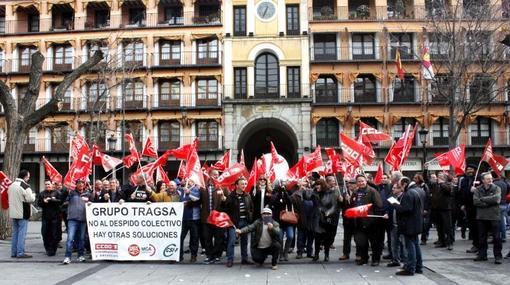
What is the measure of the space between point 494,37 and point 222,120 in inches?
702

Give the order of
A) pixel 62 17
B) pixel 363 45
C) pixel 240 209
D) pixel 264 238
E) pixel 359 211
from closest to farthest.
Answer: pixel 264 238 → pixel 359 211 → pixel 240 209 → pixel 363 45 → pixel 62 17

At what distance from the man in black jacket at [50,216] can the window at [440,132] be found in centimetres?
2861

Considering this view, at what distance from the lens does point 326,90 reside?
36.4 m

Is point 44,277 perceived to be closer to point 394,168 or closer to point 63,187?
point 63,187

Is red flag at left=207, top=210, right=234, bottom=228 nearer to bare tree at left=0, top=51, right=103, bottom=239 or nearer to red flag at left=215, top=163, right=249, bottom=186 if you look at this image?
Result: red flag at left=215, top=163, right=249, bottom=186

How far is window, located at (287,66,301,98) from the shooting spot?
1406 inches

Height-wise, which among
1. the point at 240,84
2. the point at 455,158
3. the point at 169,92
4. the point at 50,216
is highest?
the point at 240,84

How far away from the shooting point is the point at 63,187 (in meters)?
14.2

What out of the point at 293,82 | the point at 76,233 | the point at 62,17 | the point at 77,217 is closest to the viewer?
the point at 77,217

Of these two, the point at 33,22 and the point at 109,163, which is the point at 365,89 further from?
the point at 33,22

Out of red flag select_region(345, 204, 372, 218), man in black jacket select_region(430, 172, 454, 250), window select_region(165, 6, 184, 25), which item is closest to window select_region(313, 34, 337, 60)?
window select_region(165, 6, 184, 25)

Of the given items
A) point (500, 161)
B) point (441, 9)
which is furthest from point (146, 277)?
point (441, 9)

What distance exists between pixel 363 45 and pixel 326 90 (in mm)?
4168

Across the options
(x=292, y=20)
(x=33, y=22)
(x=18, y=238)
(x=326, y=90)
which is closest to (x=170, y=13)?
(x=292, y=20)
